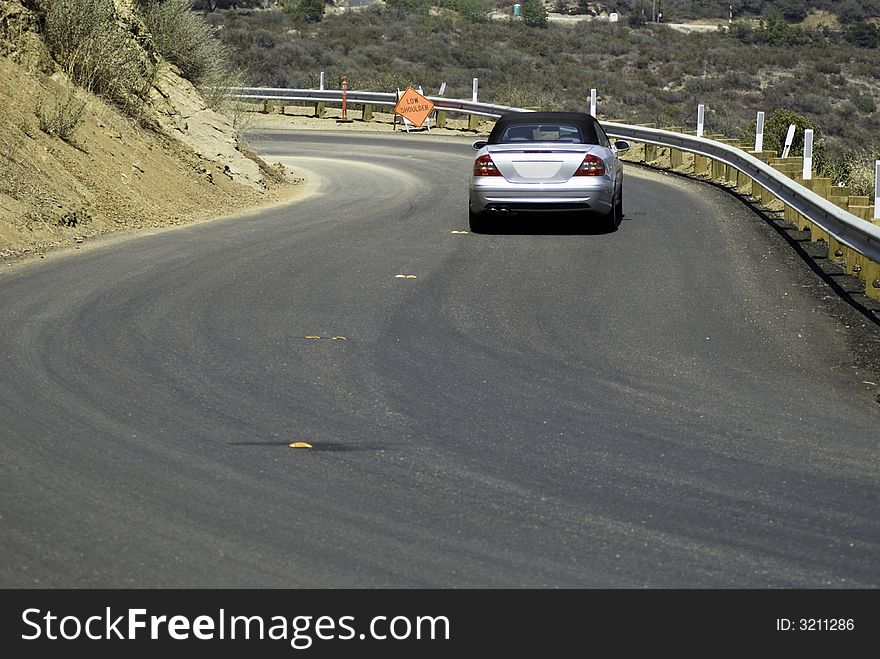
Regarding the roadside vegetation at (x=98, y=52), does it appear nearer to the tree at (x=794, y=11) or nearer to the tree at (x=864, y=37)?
the tree at (x=864, y=37)

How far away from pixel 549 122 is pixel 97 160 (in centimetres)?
656

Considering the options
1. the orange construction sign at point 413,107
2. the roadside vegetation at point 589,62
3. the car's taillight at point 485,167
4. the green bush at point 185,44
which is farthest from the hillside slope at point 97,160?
the roadside vegetation at point 589,62

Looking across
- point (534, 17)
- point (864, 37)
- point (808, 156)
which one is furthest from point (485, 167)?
point (534, 17)

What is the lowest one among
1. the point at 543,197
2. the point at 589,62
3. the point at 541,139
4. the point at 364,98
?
the point at 589,62

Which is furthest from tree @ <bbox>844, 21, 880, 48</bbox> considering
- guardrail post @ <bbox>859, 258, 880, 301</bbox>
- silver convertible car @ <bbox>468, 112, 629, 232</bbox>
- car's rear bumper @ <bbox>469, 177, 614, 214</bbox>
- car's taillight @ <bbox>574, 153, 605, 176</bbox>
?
guardrail post @ <bbox>859, 258, 880, 301</bbox>

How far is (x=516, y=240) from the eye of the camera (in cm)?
1717

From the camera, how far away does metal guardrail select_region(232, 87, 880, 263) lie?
12.8m

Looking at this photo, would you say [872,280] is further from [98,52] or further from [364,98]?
[364,98]

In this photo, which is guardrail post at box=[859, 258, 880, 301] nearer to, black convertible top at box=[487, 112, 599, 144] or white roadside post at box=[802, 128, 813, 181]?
black convertible top at box=[487, 112, 599, 144]

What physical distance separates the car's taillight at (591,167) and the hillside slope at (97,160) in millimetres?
5732

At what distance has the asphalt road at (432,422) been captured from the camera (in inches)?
227

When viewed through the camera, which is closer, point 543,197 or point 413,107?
point 543,197

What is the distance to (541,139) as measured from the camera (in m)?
18.6
